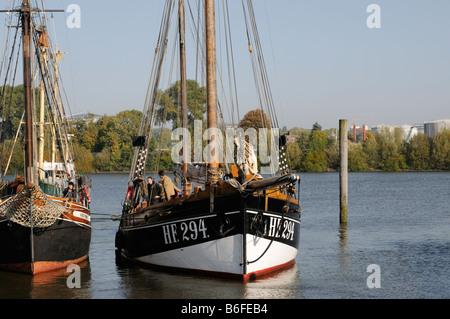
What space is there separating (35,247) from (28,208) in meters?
1.45

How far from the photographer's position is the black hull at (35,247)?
23.7m

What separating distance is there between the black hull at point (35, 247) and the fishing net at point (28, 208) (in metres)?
0.42

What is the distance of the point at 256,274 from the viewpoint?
21.8 metres

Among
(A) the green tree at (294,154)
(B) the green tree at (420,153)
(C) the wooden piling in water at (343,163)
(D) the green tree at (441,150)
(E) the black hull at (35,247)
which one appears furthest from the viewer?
(A) the green tree at (294,154)

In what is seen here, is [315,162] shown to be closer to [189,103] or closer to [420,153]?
[420,153]

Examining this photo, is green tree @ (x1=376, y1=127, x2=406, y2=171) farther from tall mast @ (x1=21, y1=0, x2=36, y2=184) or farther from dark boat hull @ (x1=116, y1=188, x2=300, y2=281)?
tall mast @ (x1=21, y1=0, x2=36, y2=184)

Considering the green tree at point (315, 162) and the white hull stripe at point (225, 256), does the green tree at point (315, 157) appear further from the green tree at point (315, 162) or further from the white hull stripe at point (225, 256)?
the white hull stripe at point (225, 256)

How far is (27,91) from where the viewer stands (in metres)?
24.7

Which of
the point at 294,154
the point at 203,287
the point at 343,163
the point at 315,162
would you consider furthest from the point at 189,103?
the point at 315,162

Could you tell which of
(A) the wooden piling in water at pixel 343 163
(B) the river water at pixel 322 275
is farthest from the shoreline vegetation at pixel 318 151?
(B) the river water at pixel 322 275

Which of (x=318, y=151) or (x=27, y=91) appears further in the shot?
(x=318, y=151)


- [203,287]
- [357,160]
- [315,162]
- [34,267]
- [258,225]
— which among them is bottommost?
[315,162]

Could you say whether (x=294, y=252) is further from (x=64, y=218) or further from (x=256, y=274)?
(x=64, y=218)
